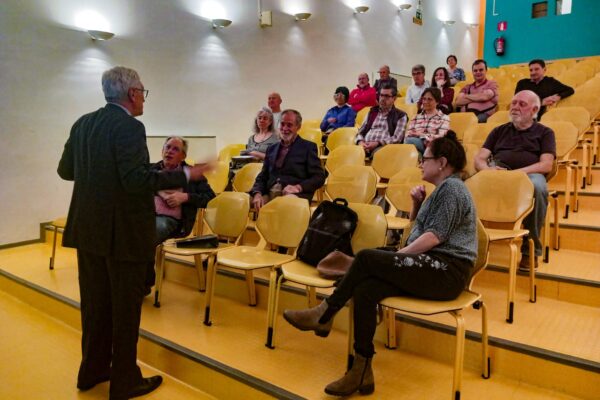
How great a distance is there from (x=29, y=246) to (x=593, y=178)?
17.6 ft

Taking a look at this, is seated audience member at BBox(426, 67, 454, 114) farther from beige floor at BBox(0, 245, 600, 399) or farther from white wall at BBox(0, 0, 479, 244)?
beige floor at BBox(0, 245, 600, 399)

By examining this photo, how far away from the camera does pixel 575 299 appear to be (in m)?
A: 2.63

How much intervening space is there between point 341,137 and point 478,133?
1.48 metres

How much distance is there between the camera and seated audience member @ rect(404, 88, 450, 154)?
14.4 feet

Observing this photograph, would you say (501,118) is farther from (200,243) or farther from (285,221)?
(200,243)

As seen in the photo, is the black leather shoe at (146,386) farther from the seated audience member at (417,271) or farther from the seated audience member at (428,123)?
the seated audience member at (428,123)

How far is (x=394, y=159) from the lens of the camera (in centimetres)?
399

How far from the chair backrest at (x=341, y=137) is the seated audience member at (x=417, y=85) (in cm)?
143

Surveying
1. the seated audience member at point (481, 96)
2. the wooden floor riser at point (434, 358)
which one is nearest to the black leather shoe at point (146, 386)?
the wooden floor riser at point (434, 358)

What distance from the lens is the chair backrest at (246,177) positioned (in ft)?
13.3

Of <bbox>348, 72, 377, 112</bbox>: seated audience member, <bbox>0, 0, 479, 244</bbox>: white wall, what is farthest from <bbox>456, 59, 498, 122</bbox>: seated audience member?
<bbox>0, 0, 479, 244</bbox>: white wall

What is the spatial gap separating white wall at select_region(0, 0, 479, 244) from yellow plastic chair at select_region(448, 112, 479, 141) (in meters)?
3.04

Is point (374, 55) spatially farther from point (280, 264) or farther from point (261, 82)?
point (280, 264)

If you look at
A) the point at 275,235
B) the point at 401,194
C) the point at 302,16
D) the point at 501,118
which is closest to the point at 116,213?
the point at 275,235
